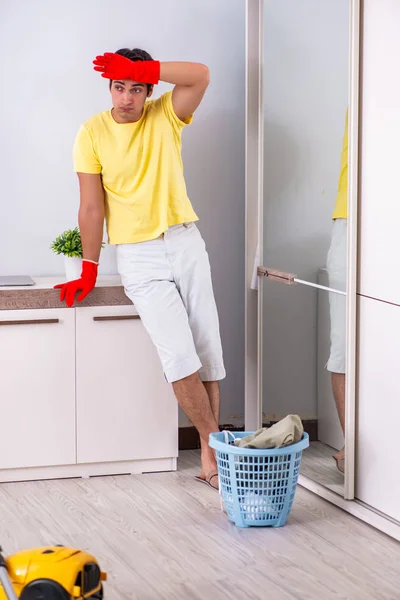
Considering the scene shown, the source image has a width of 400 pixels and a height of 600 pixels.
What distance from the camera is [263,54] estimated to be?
353 cm

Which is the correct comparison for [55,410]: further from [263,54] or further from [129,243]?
[263,54]

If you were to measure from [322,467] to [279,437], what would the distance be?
40cm

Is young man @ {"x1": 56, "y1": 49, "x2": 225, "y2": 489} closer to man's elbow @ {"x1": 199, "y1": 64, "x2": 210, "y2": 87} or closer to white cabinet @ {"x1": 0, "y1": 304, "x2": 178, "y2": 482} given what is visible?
man's elbow @ {"x1": 199, "y1": 64, "x2": 210, "y2": 87}

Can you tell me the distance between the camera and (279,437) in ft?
9.48

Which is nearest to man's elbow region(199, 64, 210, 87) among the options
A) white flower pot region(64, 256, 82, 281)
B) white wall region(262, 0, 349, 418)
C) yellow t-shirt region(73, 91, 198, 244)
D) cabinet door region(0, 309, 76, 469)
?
yellow t-shirt region(73, 91, 198, 244)

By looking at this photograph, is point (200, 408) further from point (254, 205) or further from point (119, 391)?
point (254, 205)

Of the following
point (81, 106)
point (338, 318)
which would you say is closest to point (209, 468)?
point (338, 318)

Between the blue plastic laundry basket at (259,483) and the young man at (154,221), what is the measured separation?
41 centimetres

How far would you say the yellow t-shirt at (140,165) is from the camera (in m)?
3.28

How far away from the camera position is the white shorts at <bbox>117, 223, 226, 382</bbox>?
129 inches

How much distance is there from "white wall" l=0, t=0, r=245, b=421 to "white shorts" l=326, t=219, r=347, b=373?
2.79 ft

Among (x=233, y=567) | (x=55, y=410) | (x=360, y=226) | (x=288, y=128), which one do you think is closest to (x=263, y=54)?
(x=288, y=128)

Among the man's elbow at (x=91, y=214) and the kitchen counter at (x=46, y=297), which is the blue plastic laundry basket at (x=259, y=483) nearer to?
the kitchen counter at (x=46, y=297)

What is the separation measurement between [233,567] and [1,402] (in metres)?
1.20
